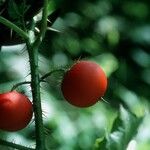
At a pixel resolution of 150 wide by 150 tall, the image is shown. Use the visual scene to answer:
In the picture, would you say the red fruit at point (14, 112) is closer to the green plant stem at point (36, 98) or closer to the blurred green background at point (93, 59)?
the green plant stem at point (36, 98)

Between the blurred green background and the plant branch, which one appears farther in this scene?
the blurred green background

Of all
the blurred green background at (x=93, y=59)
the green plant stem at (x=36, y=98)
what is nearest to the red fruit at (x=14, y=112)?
the green plant stem at (x=36, y=98)

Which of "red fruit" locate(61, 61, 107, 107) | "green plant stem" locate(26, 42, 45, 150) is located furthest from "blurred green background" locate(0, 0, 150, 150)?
"green plant stem" locate(26, 42, 45, 150)

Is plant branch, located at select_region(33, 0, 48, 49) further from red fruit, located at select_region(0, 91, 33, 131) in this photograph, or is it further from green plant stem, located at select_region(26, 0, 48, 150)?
red fruit, located at select_region(0, 91, 33, 131)

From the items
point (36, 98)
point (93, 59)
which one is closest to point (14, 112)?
point (36, 98)

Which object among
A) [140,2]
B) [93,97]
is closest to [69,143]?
[93,97]

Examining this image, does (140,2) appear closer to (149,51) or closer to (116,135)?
(149,51)
